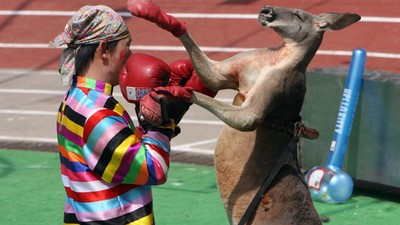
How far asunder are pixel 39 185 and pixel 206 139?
2.66 m

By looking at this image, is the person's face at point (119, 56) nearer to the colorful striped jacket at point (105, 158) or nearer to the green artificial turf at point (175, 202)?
the colorful striped jacket at point (105, 158)

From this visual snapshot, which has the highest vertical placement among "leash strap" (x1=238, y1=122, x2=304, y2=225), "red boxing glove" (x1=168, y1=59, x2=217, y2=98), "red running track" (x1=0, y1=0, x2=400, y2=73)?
"red boxing glove" (x1=168, y1=59, x2=217, y2=98)

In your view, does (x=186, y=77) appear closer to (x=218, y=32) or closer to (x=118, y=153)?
(x=118, y=153)

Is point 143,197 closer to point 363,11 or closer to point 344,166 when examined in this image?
point 344,166

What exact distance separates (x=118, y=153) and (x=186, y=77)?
2.65ft

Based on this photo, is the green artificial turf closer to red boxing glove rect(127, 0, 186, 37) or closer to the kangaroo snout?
the kangaroo snout

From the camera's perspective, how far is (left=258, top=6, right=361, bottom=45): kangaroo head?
4.37 meters

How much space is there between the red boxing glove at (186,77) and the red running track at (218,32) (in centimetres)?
1126

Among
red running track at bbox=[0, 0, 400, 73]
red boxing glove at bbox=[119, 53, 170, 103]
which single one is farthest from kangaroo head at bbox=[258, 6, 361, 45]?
red running track at bbox=[0, 0, 400, 73]

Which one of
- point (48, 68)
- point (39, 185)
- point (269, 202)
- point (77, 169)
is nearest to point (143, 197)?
point (77, 169)

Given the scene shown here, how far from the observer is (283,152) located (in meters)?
4.51

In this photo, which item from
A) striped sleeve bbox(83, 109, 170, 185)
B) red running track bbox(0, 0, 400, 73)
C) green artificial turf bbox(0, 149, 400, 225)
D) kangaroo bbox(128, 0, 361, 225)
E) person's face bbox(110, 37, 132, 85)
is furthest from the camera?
red running track bbox(0, 0, 400, 73)

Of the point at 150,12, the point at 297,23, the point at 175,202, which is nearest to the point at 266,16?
the point at 297,23

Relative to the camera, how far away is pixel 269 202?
4512 mm
